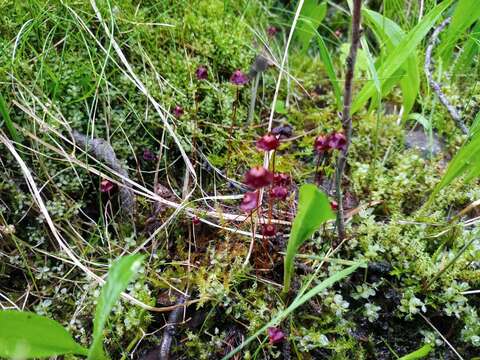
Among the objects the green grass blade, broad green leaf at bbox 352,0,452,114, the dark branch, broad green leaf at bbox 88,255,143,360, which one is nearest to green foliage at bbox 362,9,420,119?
broad green leaf at bbox 352,0,452,114

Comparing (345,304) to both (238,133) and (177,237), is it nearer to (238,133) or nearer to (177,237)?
(177,237)

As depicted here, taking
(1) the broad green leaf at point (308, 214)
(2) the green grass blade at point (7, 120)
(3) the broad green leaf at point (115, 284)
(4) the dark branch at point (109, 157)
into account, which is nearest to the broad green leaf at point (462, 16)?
(1) the broad green leaf at point (308, 214)

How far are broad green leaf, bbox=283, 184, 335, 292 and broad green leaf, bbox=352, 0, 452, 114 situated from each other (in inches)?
26.9

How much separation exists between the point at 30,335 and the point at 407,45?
1.35 m

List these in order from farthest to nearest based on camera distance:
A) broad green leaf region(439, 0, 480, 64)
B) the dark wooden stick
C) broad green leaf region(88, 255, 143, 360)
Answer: broad green leaf region(439, 0, 480, 64) → the dark wooden stick → broad green leaf region(88, 255, 143, 360)

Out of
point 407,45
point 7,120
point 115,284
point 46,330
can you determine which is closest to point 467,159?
point 407,45

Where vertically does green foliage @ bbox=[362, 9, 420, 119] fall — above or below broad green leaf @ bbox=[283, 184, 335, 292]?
above

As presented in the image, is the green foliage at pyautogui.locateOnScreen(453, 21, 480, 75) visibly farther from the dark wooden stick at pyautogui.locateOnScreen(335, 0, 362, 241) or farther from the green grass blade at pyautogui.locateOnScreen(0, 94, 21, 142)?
the green grass blade at pyautogui.locateOnScreen(0, 94, 21, 142)

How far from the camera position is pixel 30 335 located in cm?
94

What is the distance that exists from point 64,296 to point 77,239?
0.65ft

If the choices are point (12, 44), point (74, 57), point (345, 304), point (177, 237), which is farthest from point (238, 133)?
point (12, 44)

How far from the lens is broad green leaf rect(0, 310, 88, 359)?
0.92 m

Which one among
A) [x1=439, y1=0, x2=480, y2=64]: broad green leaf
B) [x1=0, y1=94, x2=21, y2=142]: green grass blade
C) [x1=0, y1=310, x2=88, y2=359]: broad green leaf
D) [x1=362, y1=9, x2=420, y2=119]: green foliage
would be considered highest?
[x1=439, y1=0, x2=480, y2=64]: broad green leaf

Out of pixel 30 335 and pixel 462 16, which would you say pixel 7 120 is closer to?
pixel 30 335
